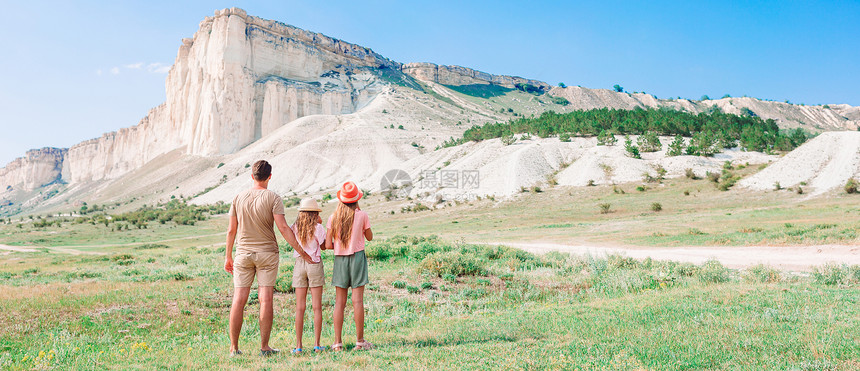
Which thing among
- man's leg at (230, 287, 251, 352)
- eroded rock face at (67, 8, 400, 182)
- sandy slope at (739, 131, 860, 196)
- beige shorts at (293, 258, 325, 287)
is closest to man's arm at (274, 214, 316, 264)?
beige shorts at (293, 258, 325, 287)

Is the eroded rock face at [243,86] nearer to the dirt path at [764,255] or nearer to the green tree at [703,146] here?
the green tree at [703,146]

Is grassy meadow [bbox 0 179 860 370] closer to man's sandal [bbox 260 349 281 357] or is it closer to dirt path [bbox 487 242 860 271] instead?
man's sandal [bbox 260 349 281 357]

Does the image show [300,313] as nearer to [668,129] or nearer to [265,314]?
[265,314]

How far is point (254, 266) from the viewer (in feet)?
17.9

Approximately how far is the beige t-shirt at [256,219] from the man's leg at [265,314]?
49 cm

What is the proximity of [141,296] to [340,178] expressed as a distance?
2206 inches

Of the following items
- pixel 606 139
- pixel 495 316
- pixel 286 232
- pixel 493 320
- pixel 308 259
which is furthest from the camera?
pixel 606 139

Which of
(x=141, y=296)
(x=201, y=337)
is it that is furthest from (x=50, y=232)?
(x=201, y=337)

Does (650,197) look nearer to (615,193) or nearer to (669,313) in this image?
(615,193)

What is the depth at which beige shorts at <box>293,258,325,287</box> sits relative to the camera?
5.53 metres

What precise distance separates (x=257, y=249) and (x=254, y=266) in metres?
0.26

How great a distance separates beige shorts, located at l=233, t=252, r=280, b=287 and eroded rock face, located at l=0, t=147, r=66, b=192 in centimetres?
17916

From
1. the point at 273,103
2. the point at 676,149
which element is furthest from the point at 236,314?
the point at 273,103

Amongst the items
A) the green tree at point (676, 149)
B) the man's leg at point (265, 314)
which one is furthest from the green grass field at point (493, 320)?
the green tree at point (676, 149)
